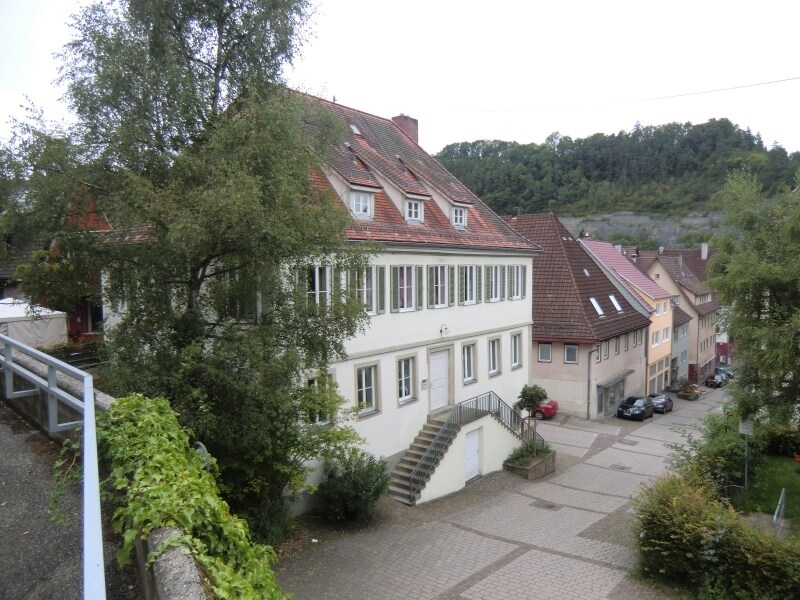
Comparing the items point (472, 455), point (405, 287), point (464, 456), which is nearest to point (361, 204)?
point (405, 287)

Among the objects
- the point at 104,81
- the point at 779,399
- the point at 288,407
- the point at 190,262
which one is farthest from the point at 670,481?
the point at 104,81

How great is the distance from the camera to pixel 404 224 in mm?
18922

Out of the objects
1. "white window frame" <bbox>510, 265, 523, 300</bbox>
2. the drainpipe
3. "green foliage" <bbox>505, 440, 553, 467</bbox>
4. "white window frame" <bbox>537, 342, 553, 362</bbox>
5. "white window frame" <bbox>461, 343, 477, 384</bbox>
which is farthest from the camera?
"white window frame" <bbox>537, 342, 553, 362</bbox>

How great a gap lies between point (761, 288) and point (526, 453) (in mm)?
9522

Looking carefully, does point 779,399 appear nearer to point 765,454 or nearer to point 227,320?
point 765,454

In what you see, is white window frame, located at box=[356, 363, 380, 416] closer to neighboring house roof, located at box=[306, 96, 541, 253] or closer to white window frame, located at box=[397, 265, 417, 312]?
white window frame, located at box=[397, 265, 417, 312]

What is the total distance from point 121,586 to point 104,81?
26.6ft

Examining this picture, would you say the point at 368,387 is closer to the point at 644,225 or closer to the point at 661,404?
the point at 661,404

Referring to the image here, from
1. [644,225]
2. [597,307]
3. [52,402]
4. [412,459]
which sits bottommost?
[412,459]

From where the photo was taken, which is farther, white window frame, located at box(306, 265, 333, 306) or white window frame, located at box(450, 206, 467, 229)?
white window frame, located at box(450, 206, 467, 229)

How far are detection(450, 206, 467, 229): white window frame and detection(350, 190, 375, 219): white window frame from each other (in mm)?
4393

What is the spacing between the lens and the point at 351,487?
1481 cm

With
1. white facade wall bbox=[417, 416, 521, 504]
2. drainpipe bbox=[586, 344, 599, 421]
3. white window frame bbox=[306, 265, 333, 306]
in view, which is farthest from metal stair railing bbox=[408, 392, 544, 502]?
drainpipe bbox=[586, 344, 599, 421]

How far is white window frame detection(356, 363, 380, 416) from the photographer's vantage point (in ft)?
55.5
